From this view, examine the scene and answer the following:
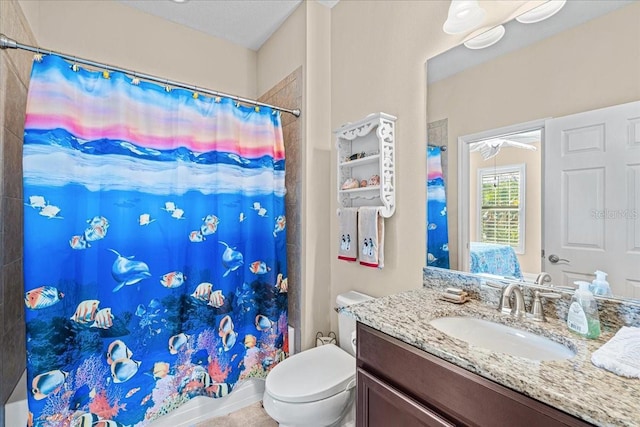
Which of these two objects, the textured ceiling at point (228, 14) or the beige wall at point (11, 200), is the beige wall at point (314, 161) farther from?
the beige wall at point (11, 200)

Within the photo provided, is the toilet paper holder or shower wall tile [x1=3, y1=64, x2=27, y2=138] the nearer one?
shower wall tile [x1=3, y1=64, x2=27, y2=138]

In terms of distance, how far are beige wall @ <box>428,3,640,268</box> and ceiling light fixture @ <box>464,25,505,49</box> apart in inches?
3.1

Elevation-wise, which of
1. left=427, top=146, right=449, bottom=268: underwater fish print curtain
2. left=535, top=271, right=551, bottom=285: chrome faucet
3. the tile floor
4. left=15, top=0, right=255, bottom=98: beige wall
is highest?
left=15, top=0, right=255, bottom=98: beige wall

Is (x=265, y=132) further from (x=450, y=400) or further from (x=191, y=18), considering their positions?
(x=450, y=400)

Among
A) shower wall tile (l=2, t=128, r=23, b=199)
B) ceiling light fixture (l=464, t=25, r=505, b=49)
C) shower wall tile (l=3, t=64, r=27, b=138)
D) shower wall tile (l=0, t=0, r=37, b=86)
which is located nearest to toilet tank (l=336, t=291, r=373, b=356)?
ceiling light fixture (l=464, t=25, r=505, b=49)

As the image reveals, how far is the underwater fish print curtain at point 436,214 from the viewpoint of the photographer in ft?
4.49

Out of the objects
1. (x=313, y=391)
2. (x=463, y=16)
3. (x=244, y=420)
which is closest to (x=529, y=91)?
(x=463, y=16)

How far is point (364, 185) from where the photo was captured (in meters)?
1.70

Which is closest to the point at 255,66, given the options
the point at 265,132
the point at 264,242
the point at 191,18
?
the point at 191,18

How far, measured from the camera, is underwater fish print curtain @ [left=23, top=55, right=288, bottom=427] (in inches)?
51.5

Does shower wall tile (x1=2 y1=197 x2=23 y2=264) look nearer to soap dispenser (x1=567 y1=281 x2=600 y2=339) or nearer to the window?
the window

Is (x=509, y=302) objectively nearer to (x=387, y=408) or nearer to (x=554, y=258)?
(x=554, y=258)

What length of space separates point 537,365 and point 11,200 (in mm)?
2135

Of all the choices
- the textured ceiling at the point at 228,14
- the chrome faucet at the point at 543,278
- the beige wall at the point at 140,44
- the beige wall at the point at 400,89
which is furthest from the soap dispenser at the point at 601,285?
the beige wall at the point at 140,44
